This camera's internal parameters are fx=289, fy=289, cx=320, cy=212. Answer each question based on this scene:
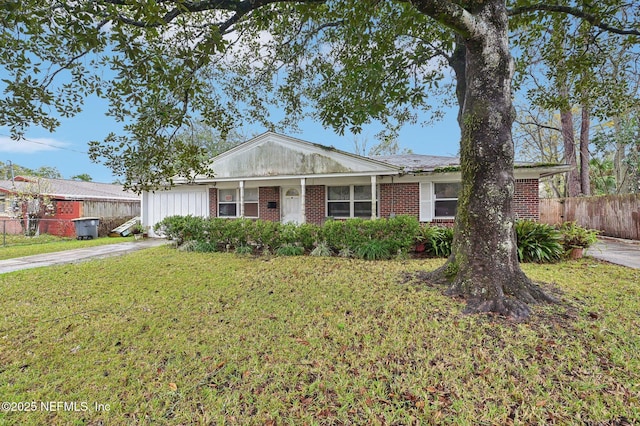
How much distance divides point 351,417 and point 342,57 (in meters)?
8.07

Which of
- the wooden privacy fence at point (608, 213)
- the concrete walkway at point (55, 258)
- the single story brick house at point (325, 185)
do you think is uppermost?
the single story brick house at point (325, 185)

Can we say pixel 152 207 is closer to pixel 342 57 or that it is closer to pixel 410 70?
pixel 342 57

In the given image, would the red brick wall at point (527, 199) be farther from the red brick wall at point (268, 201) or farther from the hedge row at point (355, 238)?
the red brick wall at point (268, 201)

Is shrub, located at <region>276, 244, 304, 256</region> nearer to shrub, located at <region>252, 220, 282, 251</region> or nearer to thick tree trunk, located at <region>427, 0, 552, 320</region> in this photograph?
shrub, located at <region>252, 220, 282, 251</region>

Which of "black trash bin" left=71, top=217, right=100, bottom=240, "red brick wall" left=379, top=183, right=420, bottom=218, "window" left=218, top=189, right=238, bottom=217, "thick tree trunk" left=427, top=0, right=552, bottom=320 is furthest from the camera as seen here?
"black trash bin" left=71, top=217, right=100, bottom=240

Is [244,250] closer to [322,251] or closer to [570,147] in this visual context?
[322,251]

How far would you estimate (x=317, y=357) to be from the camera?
9.53 ft

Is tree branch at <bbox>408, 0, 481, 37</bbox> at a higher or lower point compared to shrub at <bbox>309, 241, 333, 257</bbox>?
higher

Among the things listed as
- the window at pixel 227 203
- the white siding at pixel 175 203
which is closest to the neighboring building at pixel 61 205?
the white siding at pixel 175 203

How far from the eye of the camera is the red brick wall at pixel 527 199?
10359mm

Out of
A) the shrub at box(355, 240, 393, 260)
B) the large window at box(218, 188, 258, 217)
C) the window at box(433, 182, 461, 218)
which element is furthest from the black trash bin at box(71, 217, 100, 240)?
the window at box(433, 182, 461, 218)

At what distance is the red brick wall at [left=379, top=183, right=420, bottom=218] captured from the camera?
11.6m

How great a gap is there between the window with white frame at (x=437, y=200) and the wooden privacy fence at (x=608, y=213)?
252 inches

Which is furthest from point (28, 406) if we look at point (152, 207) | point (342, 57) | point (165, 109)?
point (152, 207)
